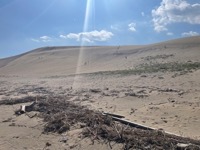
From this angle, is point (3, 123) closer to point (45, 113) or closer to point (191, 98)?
point (45, 113)

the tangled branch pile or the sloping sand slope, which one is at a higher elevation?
the sloping sand slope

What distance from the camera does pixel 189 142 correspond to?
607 cm

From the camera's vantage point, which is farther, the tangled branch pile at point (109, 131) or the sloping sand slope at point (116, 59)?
the sloping sand slope at point (116, 59)

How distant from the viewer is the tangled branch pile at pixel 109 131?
619 centimetres

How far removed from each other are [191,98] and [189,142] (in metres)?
5.51

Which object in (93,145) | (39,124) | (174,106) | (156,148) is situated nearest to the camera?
(156,148)

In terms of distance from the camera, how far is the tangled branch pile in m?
6.19

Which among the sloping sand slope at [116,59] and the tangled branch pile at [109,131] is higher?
the sloping sand slope at [116,59]

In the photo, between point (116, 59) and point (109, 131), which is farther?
point (116, 59)

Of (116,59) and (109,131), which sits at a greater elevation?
(116,59)

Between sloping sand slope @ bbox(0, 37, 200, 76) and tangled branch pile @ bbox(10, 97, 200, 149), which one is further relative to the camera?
sloping sand slope @ bbox(0, 37, 200, 76)

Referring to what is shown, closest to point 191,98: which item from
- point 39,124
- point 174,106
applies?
point 174,106

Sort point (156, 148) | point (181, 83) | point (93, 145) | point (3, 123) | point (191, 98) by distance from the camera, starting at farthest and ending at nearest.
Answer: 1. point (181, 83)
2. point (191, 98)
3. point (3, 123)
4. point (93, 145)
5. point (156, 148)

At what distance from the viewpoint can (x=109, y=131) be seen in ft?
23.4
